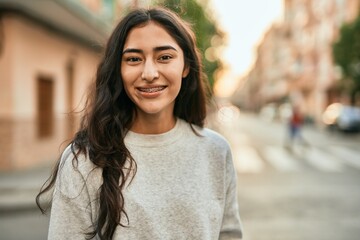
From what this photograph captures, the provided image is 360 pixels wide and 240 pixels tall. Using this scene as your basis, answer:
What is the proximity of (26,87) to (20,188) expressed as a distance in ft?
11.3

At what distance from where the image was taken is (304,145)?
17.1 meters

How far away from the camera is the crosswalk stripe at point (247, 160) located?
11.4 metres

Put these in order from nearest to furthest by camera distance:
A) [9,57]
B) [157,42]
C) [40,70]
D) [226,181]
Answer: [157,42]
[226,181]
[9,57]
[40,70]

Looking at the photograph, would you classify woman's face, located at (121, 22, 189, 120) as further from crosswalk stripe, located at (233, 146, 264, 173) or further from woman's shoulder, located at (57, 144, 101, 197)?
crosswalk stripe, located at (233, 146, 264, 173)

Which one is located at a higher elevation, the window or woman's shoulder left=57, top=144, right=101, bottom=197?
woman's shoulder left=57, top=144, right=101, bottom=197

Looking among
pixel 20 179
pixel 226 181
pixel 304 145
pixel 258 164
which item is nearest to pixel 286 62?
pixel 304 145

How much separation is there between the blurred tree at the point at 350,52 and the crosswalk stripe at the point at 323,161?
10139mm

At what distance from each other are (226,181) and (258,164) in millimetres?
10775

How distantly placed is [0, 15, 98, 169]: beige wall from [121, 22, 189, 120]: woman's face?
845 centimetres

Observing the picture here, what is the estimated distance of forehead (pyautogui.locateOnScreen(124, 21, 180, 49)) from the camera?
1622 millimetres

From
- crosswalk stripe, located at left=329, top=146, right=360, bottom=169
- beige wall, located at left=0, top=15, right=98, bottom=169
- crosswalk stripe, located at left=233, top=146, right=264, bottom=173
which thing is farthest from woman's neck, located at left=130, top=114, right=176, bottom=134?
crosswalk stripe, located at left=329, top=146, right=360, bottom=169

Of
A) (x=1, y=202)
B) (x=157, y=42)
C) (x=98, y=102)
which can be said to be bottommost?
(x=1, y=202)

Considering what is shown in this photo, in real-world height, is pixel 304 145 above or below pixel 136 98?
below

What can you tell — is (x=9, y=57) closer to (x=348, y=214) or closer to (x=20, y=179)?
(x=20, y=179)
